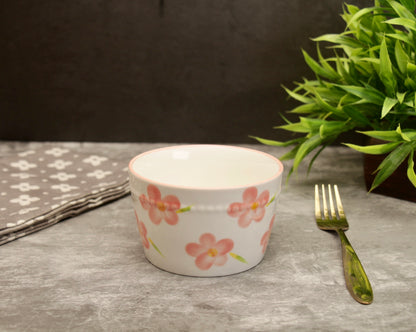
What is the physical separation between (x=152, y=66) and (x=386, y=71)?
0.55m

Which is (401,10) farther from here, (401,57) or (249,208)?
(249,208)

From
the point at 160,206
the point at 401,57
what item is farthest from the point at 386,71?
the point at 160,206

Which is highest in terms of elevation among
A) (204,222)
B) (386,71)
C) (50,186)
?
(386,71)

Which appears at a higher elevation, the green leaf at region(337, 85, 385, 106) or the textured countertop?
the green leaf at region(337, 85, 385, 106)

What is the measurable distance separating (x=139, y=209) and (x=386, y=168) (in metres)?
0.39

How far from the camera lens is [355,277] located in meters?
0.54

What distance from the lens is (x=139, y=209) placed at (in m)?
0.55

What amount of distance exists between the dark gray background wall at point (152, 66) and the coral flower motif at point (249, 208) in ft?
2.07

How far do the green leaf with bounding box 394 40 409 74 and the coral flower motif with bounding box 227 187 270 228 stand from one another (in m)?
0.36

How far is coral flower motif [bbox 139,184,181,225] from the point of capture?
1.68 ft

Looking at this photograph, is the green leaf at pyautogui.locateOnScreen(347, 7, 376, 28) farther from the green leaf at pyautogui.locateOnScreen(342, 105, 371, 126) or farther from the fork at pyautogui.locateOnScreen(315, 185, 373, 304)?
the fork at pyautogui.locateOnScreen(315, 185, 373, 304)

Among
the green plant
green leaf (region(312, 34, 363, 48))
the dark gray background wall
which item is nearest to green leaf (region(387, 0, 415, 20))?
the green plant

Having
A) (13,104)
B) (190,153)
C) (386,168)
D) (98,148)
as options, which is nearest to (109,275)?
(190,153)

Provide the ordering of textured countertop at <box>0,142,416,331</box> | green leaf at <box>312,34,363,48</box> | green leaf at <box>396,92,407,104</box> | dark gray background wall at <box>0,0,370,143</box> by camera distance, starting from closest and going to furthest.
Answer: textured countertop at <box>0,142,416,331</box> → green leaf at <box>396,92,407,104</box> → green leaf at <box>312,34,363,48</box> → dark gray background wall at <box>0,0,370,143</box>
